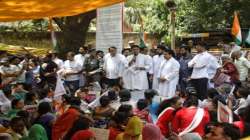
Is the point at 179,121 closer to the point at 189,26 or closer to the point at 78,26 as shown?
the point at 78,26

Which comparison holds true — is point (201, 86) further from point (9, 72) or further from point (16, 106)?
point (16, 106)

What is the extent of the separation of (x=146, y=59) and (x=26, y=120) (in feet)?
21.4

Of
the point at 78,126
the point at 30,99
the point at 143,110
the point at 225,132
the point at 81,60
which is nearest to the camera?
the point at 225,132

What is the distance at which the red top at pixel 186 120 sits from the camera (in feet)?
22.7

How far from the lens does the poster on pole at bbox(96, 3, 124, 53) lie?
46.4 feet

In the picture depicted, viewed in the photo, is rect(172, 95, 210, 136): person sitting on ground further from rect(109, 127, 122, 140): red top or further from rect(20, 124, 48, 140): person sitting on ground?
rect(20, 124, 48, 140): person sitting on ground

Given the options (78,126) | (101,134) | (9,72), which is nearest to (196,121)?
(101,134)

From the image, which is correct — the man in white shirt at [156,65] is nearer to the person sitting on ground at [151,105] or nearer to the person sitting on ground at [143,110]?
the person sitting on ground at [151,105]

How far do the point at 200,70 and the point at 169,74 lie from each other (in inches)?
31.6

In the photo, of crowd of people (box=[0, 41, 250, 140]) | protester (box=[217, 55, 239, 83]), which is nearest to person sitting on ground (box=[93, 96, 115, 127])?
crowd of people (box=[0, 41, 250, 140])

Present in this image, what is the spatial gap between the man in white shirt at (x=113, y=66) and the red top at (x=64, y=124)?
6406mm

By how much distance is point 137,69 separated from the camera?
1386cm

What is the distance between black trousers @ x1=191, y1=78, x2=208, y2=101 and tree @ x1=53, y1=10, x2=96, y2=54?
6.77m

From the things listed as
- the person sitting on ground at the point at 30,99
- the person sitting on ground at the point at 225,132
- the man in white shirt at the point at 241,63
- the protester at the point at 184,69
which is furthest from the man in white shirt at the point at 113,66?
the person sitting on ground at the point at 225,132
